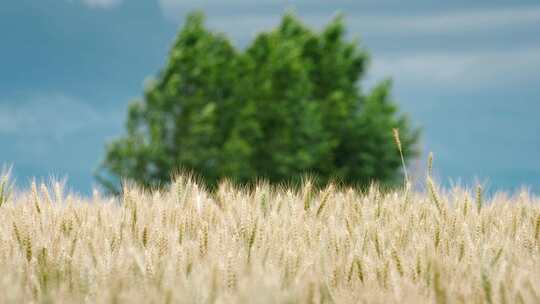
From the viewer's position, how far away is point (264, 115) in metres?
28.0

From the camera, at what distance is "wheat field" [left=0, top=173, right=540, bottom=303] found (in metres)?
2.79

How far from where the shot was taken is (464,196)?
202 inches

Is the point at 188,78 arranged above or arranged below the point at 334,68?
below

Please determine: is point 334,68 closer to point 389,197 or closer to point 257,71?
point 257,71

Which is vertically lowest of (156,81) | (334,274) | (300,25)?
(334,274)

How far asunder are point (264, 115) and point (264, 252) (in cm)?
2464

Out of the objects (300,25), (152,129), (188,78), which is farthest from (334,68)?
(152,129)

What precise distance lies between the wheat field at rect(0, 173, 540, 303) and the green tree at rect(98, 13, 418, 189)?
59.0 ft

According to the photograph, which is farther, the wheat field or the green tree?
the green tree

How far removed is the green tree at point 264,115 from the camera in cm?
2495

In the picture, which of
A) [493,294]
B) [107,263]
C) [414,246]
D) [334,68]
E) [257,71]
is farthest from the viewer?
[334,68]

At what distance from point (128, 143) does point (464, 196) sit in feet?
68.7

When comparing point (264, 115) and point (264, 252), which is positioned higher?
point (264, 115)

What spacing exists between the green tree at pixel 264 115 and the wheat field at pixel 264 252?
59.0 ft
